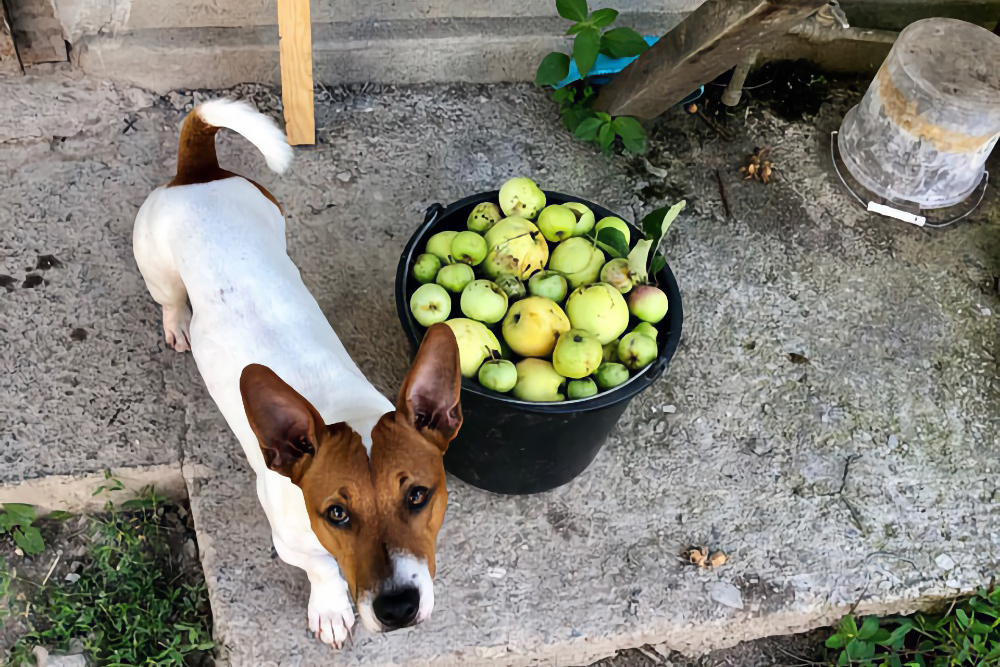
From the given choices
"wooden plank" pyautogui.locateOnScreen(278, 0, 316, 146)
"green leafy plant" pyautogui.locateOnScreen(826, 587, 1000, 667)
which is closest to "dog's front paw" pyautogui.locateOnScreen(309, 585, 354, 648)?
"green leafy plant" pyautogui.locateOnScreen(826, 587, 1000, 667)

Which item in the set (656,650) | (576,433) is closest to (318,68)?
(576,433)

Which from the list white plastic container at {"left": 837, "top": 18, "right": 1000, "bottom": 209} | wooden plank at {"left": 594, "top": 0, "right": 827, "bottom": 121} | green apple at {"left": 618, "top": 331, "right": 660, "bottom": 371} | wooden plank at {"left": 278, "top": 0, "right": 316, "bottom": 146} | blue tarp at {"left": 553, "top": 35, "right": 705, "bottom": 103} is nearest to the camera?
green apple at {"left": 618, "top": 331, "right": 660, "bottom": 371}

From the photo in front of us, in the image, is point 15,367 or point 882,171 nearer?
point 15,367

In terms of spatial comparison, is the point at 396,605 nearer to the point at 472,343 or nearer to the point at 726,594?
the point at 472,343

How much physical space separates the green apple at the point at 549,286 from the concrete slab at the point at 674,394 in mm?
710

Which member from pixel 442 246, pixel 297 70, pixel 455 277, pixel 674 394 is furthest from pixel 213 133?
pixel 674 394

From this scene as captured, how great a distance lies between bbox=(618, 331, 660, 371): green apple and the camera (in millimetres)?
2256

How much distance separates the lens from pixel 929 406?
3.02 m

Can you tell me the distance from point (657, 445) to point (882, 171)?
4.87 ft

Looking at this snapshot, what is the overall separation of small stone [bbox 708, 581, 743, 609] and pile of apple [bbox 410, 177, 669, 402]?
80cm

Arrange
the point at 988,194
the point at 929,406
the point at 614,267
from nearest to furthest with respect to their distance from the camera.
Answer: the point at 614,267 < the point at 929,406 < the point at 988,194

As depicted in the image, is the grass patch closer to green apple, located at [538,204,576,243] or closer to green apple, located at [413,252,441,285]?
green apple, located at [413,252,441,285]

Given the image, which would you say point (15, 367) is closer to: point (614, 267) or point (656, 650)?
point (614, 267)

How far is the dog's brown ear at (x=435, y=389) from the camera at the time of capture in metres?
1.87
